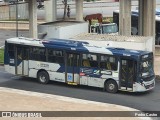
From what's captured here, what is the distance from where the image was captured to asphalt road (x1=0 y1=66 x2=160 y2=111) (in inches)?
976

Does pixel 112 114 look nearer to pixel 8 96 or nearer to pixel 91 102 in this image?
pixel 91 102

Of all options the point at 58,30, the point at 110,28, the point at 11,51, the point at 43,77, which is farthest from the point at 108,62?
the point at 110,28

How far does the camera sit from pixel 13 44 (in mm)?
30641

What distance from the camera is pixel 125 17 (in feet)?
122

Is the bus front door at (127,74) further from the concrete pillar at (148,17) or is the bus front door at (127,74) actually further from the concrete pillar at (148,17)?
the concrete pillar at (148,17)

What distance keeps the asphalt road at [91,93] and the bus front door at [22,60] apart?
610mm

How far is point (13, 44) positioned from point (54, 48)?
3.05 meters

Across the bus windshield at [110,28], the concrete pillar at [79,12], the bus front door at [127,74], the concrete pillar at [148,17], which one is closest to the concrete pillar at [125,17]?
the concrete pillar at [148,17]

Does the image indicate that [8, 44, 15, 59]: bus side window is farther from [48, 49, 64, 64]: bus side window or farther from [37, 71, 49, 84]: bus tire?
[48, 49, 64, 64]: bus side window

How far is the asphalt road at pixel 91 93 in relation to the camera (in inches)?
976

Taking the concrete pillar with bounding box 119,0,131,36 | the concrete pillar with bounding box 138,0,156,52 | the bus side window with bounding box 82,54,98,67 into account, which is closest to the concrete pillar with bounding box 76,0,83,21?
the concrete pillar with bounding box 138,0,156,52

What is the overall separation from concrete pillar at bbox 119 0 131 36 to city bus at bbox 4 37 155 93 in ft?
29.1

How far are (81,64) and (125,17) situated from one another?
33.5 ft

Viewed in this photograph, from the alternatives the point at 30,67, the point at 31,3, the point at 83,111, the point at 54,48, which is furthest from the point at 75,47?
the point at 31,3
